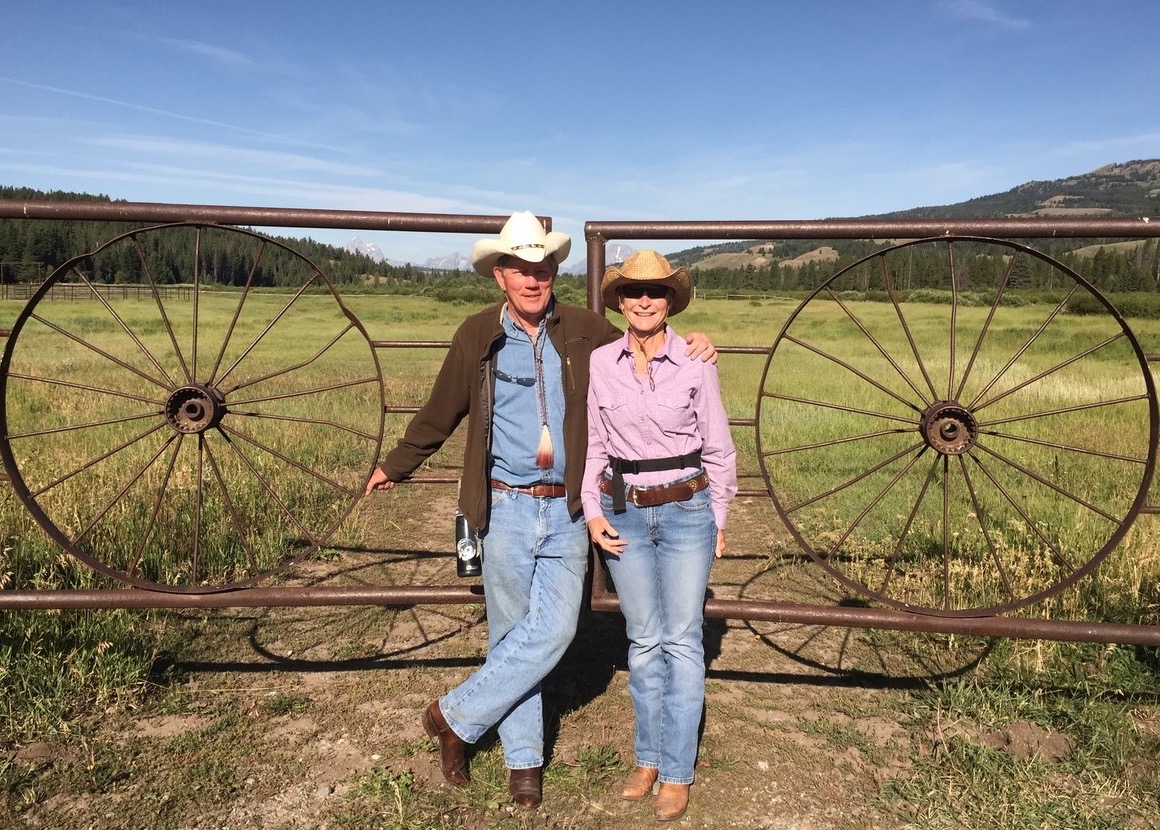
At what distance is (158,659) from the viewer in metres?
3.49

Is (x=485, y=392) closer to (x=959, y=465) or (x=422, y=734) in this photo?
(x=422, y=734)

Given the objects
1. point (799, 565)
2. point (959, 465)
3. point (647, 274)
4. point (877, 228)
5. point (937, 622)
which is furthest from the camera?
point (959, 465)

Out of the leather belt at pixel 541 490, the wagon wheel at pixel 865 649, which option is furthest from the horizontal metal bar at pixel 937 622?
the leather belt at pixel 541 490

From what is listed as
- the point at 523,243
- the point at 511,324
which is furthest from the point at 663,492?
the point at 523,243

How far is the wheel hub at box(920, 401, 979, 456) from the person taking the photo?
2.91 m

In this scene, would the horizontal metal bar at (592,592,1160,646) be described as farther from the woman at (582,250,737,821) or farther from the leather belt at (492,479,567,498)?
the leather belt at (492,479,567,498)

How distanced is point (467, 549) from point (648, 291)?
115 centimetres

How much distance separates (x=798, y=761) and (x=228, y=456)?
620 centimetres

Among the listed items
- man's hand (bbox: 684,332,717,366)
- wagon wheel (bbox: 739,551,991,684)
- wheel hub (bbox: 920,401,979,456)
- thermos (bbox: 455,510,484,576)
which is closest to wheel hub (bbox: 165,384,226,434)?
thermos (bbox: 455,510,484,576)

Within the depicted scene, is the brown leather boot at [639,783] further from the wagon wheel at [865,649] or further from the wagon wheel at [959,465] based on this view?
the wagon wheel at [959,465]

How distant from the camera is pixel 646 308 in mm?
2588

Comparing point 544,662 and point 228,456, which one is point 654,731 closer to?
point 544,662

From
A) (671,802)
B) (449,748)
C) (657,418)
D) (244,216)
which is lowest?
(671,802)

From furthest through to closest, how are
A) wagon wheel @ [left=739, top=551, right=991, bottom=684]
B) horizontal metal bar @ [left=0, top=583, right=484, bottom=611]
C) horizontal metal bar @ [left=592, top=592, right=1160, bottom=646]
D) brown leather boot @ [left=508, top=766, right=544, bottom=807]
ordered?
wagon wheel @ [left=739, top=551, right=991, bottom=684] → horizontal metal bar @ [left=0, top=583, right=484, bottom=611] → horizontal metal bar @ [left=592, top=592, right=1160, bottom=646] → brown leather boot @ [left=508, top=766, right=544, bottom=807]
